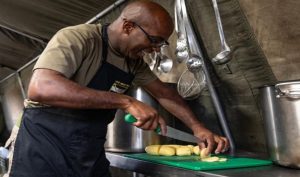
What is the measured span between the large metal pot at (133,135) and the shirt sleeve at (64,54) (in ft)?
1.89

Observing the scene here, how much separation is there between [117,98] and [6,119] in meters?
4.38

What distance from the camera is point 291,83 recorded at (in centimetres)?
92

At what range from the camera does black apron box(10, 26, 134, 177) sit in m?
1.04

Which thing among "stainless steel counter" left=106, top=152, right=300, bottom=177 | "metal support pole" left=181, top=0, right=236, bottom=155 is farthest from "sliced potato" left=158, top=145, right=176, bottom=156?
"metal support pole" left=181, top=0, right=236, bottom=155

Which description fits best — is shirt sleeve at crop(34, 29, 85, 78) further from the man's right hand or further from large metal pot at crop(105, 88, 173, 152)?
large metal pot at crop(105, 88, 173, 152)

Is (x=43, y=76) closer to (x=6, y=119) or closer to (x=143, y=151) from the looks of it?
(x=143, y=151)

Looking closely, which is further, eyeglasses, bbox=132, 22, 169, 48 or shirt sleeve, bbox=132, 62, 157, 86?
shirt sleeve, bbox=132, 62, 157, 86

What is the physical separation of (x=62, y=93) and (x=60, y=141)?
0.25 meters

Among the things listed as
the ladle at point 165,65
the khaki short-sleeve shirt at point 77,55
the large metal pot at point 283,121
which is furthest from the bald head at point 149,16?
the ladle at point 165,65

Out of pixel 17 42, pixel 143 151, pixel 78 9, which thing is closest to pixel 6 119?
pixel 17 42

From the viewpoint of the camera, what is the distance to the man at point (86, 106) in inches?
36.6

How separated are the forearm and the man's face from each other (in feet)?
0.88

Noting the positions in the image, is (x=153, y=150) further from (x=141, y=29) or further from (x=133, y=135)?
(x=141, y=29)

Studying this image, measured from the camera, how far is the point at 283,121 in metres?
0.97
